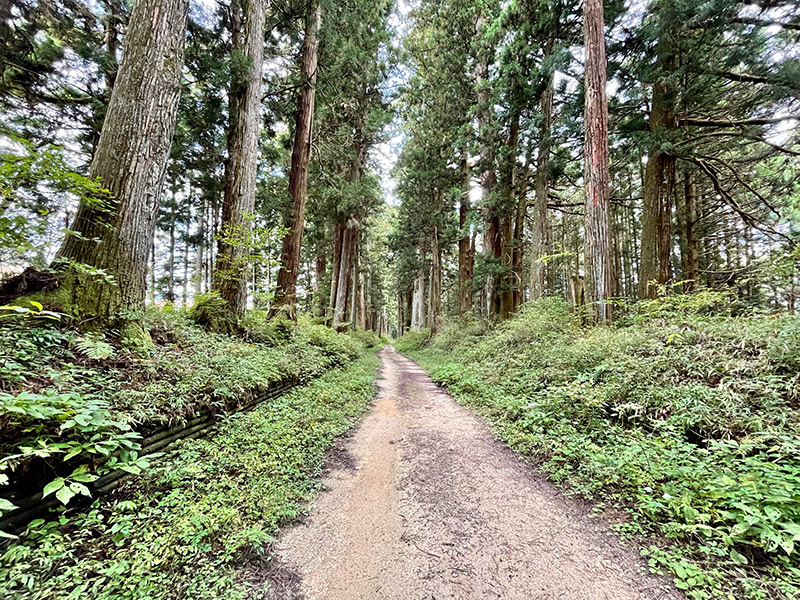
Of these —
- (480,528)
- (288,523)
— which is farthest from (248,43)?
(480,528)

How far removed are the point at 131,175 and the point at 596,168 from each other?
7.70 m

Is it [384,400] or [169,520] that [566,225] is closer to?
[384,400]

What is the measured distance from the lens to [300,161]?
28.0 ft

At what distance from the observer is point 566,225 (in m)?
20.7

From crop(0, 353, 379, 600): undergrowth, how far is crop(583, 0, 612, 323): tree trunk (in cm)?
601

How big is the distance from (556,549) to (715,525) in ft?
3.33

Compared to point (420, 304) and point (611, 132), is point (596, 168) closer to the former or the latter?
point (611, 132)

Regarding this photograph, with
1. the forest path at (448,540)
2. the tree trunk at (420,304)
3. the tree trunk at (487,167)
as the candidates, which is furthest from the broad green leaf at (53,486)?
the tree trunk at (420,304)

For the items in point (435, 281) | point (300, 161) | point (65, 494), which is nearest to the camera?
point (65, 494)

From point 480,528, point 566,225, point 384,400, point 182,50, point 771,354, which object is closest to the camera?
point 480,528

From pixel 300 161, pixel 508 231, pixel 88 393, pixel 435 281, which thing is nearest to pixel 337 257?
pixel 435 281

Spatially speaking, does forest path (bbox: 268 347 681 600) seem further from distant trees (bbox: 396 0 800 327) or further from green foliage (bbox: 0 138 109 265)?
distant trees (bbox: 396 0 800 327)

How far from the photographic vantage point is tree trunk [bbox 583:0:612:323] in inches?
237

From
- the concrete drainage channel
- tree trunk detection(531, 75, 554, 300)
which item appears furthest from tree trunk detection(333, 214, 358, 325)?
the concrete drainage channel
